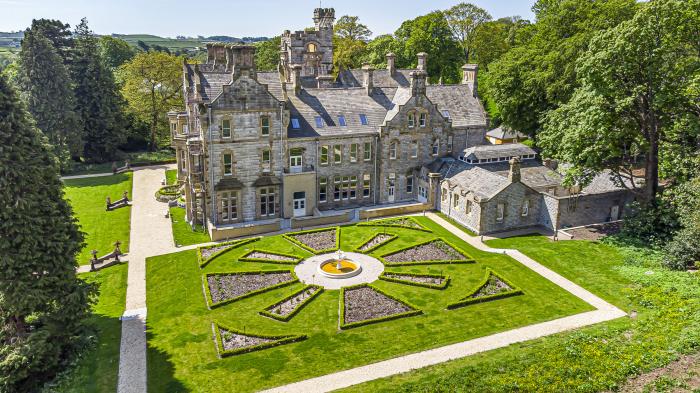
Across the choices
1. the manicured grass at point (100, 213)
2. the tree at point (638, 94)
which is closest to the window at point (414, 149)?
the tree at point (638, 94)

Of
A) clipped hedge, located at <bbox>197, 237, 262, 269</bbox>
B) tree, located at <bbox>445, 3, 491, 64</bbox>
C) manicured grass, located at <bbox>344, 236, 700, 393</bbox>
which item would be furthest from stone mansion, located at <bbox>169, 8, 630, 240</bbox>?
tree, located at <bbox>445, 3, 491, 64</bbox>

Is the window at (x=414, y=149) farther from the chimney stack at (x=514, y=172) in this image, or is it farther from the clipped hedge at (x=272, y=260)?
the clipped hedge at (x=272, y=260)

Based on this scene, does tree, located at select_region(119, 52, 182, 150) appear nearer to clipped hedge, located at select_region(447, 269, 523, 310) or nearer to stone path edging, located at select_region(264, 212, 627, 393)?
clipped hedge, located at select_region(447, 269, 523, 310)

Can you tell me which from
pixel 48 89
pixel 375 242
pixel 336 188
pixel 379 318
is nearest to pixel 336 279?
pixel 379 318

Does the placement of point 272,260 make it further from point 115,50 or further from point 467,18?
point 115,50

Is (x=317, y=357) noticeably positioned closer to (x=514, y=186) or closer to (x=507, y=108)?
(x=514, y=186)

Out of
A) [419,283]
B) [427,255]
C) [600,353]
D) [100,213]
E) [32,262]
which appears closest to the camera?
[32,262]

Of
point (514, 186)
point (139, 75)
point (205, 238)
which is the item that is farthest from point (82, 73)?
point (514, 186)
